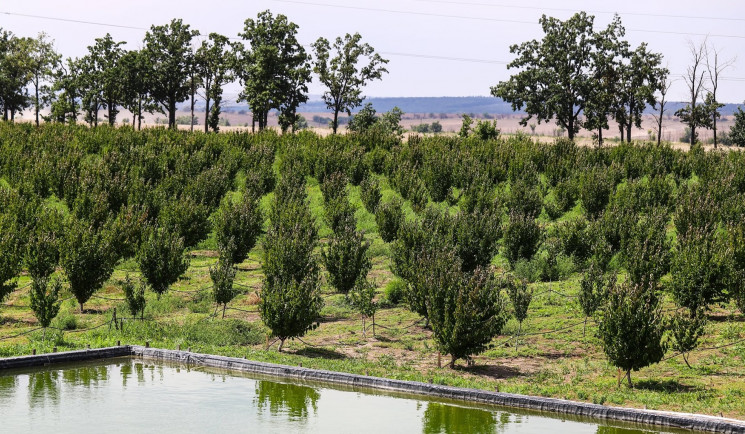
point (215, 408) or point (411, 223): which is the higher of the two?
point (411, 223)

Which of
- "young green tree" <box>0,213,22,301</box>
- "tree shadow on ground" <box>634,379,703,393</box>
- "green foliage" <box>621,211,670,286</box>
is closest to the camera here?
"tree shadow on ground" <box>634,379,703,393</box>

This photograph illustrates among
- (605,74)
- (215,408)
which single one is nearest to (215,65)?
(605,74)

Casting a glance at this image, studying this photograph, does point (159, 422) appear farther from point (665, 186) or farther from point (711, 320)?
point (665, 186)

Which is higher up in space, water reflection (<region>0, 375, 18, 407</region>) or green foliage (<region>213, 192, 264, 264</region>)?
green foliage (<region>213, 192, 264, 264</region>)

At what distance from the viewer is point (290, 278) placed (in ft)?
102

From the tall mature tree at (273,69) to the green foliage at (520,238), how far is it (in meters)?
53.2

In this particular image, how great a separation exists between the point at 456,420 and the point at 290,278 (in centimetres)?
1227

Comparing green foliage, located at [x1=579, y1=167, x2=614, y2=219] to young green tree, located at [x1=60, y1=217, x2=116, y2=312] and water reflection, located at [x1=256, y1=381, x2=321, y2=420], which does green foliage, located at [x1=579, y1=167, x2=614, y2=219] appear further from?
water reflection, located at [x1=256, y1=381, x2=321, y2=420]

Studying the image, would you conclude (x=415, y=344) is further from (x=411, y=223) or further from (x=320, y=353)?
(x=411, y=223)

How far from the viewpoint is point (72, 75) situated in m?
114

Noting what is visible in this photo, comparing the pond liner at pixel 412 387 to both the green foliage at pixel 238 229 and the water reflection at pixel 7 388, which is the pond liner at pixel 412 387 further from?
the green foliage at pixel 238 229

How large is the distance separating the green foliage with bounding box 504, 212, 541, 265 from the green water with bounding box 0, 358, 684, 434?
17.3 metres

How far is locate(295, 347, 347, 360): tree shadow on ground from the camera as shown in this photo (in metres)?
27.1

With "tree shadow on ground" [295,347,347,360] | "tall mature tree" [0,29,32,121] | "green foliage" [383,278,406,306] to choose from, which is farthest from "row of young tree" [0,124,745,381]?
"tall mature tree" [0,29,32,121]
